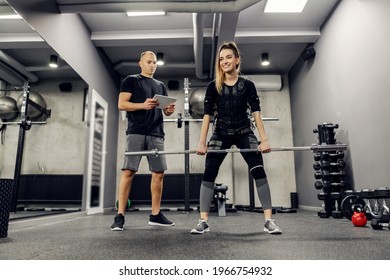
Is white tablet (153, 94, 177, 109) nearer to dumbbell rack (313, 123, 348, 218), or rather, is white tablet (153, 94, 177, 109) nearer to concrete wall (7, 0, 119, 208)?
concrete wall (7, 0, 119, 208)

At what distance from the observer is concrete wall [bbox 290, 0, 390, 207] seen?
8.86 feet

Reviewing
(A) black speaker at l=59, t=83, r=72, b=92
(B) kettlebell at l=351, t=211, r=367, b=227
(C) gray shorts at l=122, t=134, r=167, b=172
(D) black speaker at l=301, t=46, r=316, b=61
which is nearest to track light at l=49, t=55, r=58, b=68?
(A) black speaker at l=59, t=83, r=72, b=92

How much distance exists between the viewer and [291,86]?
5.49 metres

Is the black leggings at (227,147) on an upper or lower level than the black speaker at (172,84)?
lower

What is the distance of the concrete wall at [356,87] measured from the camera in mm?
2699

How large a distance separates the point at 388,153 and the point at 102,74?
4.11 m

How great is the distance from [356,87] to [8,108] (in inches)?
138

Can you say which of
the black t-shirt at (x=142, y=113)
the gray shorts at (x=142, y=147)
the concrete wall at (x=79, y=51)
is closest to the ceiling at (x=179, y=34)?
the concrete wall at (x=79, y=51)

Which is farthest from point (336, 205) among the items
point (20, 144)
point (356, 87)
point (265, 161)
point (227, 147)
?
point (20, 144)

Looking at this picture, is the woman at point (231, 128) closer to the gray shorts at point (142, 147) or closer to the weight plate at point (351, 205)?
the gray shorts at point (142, 147)

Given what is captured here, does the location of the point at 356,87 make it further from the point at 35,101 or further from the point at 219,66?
the point at 35,101

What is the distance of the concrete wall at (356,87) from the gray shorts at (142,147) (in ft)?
6.95
